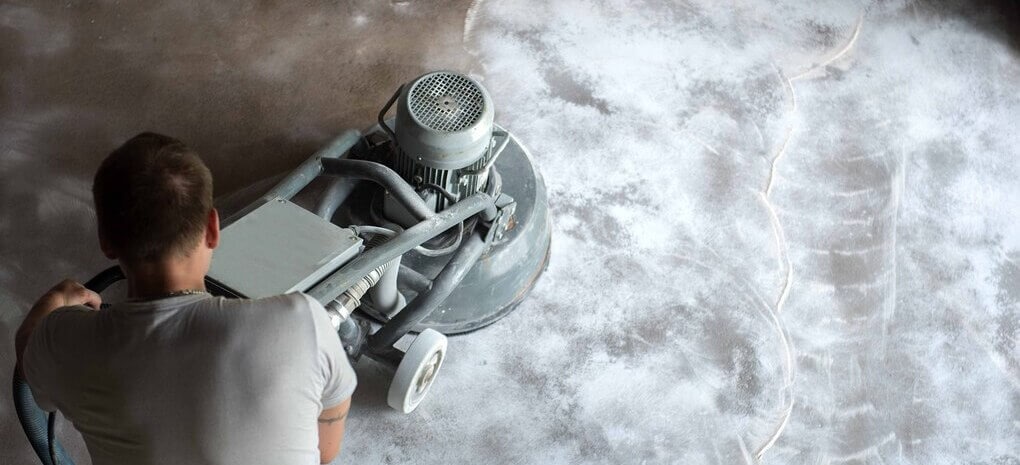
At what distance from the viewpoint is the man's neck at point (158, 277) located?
1372 millimetres

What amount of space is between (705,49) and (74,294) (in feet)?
7.81

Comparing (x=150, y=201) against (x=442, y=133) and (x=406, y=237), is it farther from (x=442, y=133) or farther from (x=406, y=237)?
(x=442, y=133)

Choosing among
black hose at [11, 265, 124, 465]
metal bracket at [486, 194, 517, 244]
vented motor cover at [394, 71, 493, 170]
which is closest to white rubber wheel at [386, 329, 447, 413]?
metal bracket at [486, 194, 517, 244]

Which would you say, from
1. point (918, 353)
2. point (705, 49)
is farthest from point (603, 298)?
point (705, 49)

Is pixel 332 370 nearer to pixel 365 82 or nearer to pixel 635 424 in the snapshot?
pixel 635 424

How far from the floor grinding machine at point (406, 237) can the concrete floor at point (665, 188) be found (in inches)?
7.0

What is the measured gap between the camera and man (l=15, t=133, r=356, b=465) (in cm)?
132

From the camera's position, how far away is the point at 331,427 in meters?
1.77

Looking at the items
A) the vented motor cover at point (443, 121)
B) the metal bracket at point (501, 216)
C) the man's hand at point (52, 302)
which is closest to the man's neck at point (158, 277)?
the man's hand at point (52, 302)

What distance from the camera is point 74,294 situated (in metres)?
1.62

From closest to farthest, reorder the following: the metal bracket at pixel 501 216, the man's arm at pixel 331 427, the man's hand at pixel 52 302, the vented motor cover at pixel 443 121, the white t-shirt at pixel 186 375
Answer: the white t-shirt at pixel 186 375 → the man's hand at pixel 52 302 → the man's arm at pixel 331 427 → the vented motor cover at pixel 443 121 → the metal bracket at pixel 501 216

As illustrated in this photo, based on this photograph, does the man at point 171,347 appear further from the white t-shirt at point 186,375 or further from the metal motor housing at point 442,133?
the metal motor housing at point 442,133

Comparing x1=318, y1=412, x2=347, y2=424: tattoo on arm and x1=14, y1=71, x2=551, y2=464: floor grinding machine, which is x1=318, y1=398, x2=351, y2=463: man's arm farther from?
x1=14, y1=71, x2=551, y2=464: floor grinding machine

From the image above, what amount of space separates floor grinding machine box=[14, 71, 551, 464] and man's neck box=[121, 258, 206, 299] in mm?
351
